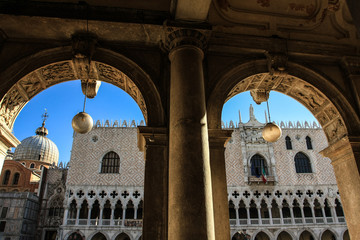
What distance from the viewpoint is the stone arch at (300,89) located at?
5.39m

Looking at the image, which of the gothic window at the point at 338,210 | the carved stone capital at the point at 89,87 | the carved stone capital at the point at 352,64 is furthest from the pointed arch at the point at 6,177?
the carved stone capital at the point at 352,64

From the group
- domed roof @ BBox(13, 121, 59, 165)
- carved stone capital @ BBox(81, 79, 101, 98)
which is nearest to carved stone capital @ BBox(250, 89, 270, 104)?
carved stone capital @ BBox(81, 79, 101, 98)

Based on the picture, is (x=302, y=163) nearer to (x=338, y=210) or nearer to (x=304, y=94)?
(x=338, y=210)

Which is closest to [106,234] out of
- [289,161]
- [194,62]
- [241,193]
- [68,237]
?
[68,237]

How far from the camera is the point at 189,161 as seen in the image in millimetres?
3758

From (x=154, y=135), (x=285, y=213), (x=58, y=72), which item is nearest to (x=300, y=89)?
(x=154, y=135)

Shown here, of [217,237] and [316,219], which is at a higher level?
[316,219]

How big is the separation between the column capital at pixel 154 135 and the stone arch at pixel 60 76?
166 millimetres

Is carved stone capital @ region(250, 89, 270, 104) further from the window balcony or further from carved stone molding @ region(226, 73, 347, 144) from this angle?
the window balcony

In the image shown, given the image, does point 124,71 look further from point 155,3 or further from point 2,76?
point 2,76

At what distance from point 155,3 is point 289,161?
83.8 ft

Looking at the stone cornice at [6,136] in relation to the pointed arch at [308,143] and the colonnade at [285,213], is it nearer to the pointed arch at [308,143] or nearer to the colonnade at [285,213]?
the colonnade at [285,213]

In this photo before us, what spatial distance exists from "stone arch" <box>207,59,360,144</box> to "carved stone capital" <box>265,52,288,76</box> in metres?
0.14

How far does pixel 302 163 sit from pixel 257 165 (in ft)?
13.8
